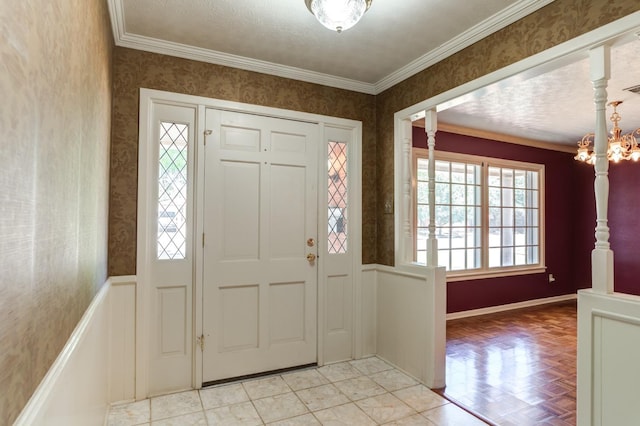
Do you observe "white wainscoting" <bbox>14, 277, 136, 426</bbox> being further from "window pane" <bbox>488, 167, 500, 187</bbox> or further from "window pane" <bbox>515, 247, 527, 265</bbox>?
"window pane" <bbox>515, 247, 527, 265</bbox>

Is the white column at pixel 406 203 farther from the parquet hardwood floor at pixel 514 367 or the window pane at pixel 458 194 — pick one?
the window pane at pixel 458 194

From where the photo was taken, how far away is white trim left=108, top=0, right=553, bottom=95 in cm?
208

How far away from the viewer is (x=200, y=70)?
2691mm

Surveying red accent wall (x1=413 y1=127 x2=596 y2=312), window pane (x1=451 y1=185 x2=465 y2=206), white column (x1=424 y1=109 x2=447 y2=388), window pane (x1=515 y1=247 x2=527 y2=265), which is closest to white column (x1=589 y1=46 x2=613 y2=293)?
white column (x1=424 y1=109 x2=447 y2=388)

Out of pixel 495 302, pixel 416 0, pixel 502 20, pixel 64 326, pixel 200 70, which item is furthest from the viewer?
pixel 495 302

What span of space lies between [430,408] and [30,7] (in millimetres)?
2767

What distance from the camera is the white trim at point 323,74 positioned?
2082mm

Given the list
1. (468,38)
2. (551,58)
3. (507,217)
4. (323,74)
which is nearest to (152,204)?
(323,74)

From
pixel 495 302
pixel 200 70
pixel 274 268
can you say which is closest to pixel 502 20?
pixel 200 70

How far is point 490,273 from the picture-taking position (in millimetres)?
4742

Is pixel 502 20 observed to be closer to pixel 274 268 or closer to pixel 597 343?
pixel 597 343

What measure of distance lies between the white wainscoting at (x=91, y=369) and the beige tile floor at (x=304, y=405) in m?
0.27

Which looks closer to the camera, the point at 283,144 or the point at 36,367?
the point at 36,367

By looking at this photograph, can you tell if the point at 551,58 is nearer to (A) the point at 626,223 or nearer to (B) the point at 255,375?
(B) the point at 255,375
